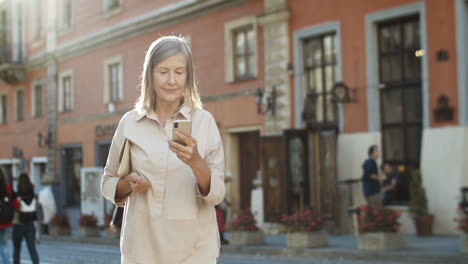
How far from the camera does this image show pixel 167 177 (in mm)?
2834

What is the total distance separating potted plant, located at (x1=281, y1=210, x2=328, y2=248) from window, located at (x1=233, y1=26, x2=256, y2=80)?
23.1 feet

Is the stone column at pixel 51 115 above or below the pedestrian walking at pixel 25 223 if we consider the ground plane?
above

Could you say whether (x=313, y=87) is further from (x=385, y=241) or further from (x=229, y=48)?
(x=385, y=241)

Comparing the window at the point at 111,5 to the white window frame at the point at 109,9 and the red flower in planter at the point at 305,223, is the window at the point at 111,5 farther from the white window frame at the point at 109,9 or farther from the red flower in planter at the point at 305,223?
the red flower in planter at the point at 305,223

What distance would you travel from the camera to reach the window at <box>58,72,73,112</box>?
31.6 meters

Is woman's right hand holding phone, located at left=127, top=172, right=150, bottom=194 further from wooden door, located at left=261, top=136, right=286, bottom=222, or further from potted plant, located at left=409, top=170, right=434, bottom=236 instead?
wooden door, located at left=261, top=136, right=286, bottom=222

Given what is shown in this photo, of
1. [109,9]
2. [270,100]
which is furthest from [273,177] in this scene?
[109,9]

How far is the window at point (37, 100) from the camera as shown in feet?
111

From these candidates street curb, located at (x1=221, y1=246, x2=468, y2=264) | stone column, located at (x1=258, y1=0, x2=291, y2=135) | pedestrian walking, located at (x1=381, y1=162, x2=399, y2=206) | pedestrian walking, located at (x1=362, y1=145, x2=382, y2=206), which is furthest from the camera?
stone column, located at (x1=258, y1=0, x2=291, y2=135)

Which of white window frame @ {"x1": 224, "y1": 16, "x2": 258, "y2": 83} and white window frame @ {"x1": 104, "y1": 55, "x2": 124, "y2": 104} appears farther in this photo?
white window frame @ {"x1": 104, "y1": 55, "x2": 124, "y2": 104}

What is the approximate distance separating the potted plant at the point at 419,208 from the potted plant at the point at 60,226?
40.1 feet

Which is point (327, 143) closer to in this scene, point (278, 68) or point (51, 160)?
point (278, 68)

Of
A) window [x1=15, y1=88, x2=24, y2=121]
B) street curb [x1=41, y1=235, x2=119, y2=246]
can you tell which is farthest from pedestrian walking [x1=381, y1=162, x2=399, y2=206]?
window [x1=15, y1=88, x2=24, y2=121]

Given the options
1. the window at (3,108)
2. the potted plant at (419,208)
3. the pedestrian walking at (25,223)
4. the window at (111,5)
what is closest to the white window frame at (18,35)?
the window at (3,108)
